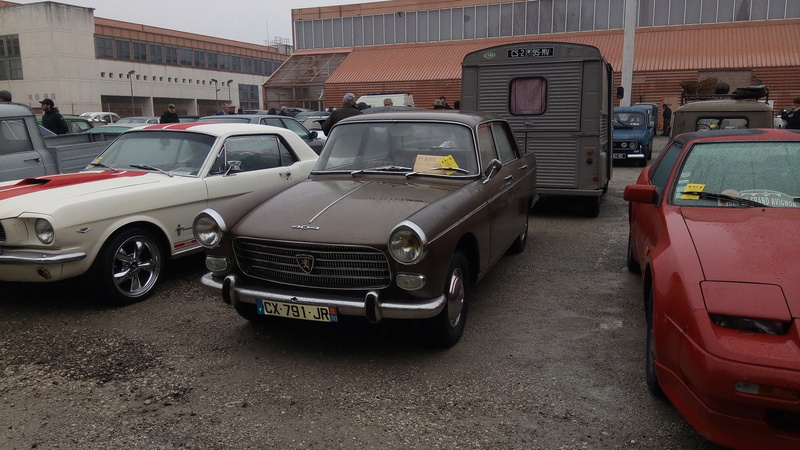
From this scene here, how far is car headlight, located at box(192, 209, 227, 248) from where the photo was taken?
14.3 feet

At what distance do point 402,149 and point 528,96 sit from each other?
4560 mm

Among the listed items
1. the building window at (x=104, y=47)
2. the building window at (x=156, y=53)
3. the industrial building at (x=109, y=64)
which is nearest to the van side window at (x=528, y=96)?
the industrial building at (x=109, y=64)

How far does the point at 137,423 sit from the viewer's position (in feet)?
11.4

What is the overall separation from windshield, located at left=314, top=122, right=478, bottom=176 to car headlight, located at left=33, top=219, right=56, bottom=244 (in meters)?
2.21

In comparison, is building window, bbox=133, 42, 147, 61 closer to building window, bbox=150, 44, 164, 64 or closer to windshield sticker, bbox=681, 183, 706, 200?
building window, bbox=150, 44, 164, 64

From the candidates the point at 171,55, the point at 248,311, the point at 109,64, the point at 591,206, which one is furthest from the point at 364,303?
the point at 171,55

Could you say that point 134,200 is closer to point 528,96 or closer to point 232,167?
point 232,167

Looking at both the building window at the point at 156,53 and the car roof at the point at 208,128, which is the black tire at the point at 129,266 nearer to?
the car roof at the point at 208,128

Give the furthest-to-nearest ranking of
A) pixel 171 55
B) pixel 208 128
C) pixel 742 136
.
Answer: pixel 171 55 < pixel 208 128 < pixel 742 136

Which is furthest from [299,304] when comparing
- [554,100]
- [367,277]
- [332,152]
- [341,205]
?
[554,100]

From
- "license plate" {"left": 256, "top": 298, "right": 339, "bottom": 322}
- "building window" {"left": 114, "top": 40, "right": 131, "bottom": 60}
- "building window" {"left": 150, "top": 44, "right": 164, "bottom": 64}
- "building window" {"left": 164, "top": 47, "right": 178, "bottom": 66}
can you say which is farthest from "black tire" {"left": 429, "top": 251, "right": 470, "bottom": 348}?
"building window" {"left": 164, "top": 47, "right": 178, "bottom": 66}

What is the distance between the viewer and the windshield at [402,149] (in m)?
5.20

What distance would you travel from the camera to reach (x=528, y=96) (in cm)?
929

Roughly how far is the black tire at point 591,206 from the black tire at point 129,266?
251 inches
